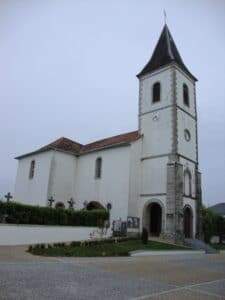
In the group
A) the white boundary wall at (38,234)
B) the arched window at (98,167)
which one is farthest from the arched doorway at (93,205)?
the white boundary wall at (38,234)

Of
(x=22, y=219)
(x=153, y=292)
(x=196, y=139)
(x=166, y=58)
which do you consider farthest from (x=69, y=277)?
(x=166, y=58)

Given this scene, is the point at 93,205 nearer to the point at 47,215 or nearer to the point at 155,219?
the point at 155,219

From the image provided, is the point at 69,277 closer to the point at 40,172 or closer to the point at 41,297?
the point at 41,297

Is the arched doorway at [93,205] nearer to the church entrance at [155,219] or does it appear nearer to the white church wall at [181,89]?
the church entrance at [155,219]

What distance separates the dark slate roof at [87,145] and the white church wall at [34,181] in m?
0.70

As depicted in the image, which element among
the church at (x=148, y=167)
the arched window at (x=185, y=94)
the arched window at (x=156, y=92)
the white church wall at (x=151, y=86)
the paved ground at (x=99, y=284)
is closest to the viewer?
the paved ground at (x=99, y=284)

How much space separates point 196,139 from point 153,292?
939 inches

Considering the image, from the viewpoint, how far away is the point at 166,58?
100 ft

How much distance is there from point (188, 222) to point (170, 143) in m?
6.41

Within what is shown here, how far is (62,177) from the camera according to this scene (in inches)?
1228

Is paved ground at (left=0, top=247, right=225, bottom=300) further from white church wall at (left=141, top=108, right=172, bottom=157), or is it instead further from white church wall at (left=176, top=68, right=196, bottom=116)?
white church wall at (left=176, top=68, right=196, bottom=116)

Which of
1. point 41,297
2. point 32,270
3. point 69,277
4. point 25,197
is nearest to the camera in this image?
point 41,297

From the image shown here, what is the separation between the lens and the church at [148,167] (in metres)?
26.1

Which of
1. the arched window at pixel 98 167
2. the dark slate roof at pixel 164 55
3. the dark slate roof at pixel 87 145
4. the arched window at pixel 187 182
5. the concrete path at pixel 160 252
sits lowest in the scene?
the concrete path at pixel 160 252
